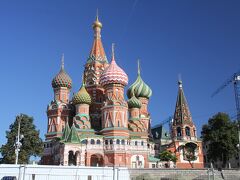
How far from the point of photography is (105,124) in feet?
187

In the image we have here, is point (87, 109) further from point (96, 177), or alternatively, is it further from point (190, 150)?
point (96, 177)

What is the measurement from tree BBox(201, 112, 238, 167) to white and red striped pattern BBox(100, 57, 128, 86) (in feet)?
53.6

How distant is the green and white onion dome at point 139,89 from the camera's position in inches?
2741

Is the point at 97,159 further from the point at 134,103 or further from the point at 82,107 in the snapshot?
the point at 134,103

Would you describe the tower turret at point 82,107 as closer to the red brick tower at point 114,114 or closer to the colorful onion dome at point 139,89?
the red brick tower at point 114,114

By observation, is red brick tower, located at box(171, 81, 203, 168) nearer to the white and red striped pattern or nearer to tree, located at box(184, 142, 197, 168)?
tree, located at box(184, 142, 197, 168)

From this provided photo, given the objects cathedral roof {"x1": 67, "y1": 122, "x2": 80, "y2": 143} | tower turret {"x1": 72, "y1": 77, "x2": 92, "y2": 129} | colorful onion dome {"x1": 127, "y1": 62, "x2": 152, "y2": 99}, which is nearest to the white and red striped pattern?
tower turret {"x1": 72, "y1": 77, "x2": 92, "y2": 129}

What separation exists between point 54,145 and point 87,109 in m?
8.35

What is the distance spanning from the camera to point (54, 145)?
58062 millimetres

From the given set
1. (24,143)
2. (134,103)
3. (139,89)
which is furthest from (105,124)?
(24,143)

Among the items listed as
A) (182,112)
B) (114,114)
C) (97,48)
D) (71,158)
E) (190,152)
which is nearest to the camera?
(71,158)

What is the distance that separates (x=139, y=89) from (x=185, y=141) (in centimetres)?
1474

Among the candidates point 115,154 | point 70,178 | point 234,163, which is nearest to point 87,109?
point 115,154

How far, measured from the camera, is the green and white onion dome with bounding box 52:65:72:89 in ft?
207
